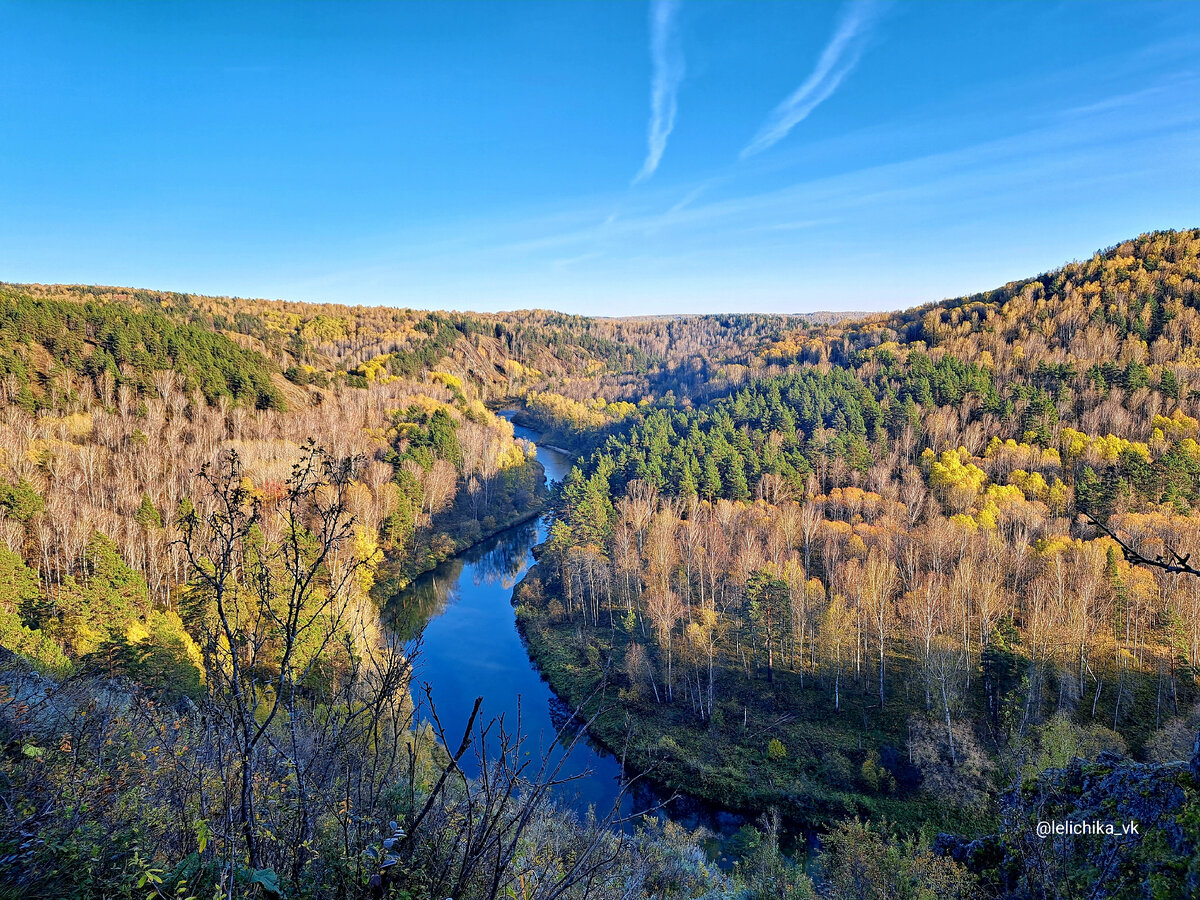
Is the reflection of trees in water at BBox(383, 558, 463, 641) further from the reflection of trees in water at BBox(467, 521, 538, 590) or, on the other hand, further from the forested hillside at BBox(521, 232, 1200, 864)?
the forested hillside at BBox(521, 232, 1200, 864)

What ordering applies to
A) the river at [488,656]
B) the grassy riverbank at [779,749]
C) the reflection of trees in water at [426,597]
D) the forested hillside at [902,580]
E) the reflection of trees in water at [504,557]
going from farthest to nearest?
1. the reflection of trees in water at [504,557]
2. the reflection of trees in water at [426,597]
3. the river at [488,656]
4. the forested hillside at [902,580]
5. the grassy riverbank at [779,749]

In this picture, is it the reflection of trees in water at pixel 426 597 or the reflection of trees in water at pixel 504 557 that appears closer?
Result: the reflection of trees in water at pixel 426 597

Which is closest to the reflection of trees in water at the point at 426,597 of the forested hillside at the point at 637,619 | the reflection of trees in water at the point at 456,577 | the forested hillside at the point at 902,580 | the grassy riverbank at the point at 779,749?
the reflection of trees in water at the point at 456,577

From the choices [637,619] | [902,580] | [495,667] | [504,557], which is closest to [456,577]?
[504,557]

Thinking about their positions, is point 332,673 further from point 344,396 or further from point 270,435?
point 344,396

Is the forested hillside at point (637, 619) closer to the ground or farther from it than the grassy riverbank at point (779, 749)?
farther from it

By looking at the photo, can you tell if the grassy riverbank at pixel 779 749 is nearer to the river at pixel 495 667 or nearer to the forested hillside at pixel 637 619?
the forested hillside at pixel 637 619

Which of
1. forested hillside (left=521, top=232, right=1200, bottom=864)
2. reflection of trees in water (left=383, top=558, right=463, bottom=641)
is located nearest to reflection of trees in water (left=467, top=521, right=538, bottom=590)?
reflection of trees in water (left=383, top=558, right=463, bottom=641)

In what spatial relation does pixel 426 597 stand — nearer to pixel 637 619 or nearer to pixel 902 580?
pixel 637 619

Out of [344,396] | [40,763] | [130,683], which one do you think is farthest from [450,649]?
[344,396]

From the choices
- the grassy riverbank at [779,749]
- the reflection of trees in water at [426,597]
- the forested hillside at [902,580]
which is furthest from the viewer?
the reflection of trees in water at [426,597]

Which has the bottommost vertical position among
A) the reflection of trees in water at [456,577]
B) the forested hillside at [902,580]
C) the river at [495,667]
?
the river at [495,667]
